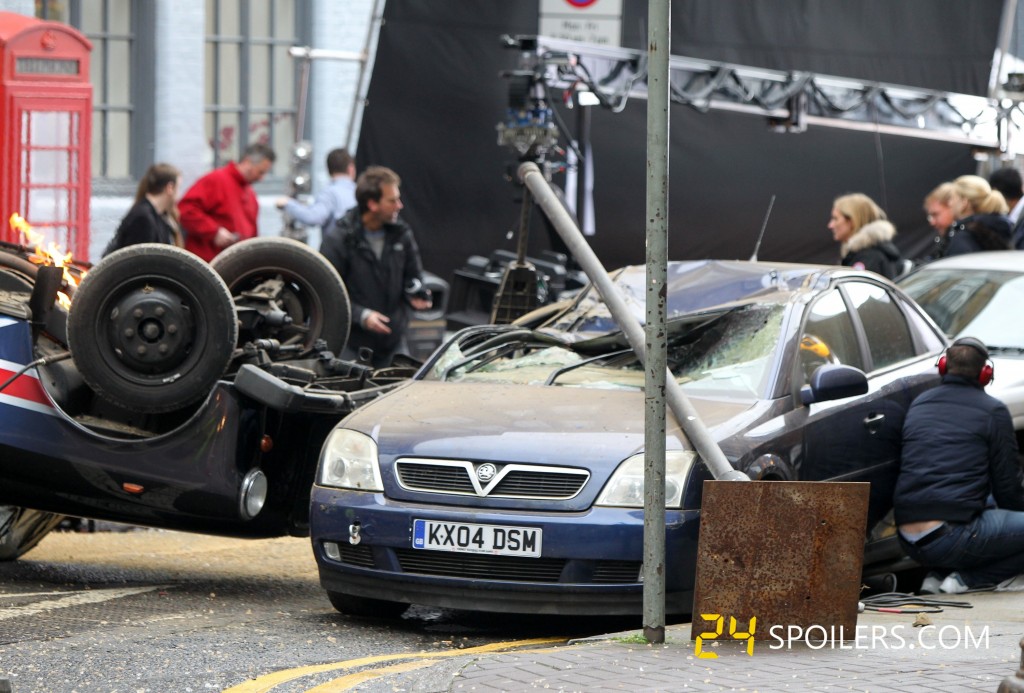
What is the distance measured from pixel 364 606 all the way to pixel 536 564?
37.4 inches

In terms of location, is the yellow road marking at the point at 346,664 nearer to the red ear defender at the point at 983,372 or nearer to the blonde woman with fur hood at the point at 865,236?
the red ear defender at the point at 983,372

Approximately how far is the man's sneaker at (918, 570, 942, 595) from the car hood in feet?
4.14

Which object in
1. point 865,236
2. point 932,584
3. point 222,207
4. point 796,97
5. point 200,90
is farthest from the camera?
point 200,90

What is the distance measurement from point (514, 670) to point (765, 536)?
1061 mm

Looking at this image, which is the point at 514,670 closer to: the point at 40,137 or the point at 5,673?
the point at 5,673

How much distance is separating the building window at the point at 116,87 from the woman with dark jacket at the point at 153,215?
5.74 m

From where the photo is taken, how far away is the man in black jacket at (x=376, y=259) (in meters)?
10.9

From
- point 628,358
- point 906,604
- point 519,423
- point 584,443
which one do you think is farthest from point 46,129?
point 906,604

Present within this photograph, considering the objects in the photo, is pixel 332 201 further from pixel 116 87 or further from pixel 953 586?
pixel 953 586

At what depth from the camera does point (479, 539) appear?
22.0 ft

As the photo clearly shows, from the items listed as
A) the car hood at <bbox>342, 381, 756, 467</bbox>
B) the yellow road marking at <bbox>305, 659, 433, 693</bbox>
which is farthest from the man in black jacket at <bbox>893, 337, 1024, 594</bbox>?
the yellow road marking at <bbox>305, 659, 433, 693</bbox>

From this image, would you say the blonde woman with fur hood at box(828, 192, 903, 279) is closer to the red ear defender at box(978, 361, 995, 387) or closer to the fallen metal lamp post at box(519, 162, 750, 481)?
the red ear defender at box(978, 361, 995, 387)

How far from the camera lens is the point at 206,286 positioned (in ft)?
24.9

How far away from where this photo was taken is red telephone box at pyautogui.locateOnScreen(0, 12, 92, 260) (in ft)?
44.6
